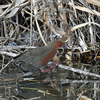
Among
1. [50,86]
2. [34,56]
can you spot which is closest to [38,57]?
[34,56]

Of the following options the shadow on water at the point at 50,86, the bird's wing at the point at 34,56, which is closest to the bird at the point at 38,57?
the bird's wing at the point at 34,56

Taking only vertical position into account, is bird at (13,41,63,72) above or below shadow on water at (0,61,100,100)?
above

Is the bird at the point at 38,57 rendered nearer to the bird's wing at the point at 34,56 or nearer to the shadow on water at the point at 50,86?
the bird's wing at the point at 34,56

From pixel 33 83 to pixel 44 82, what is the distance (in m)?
0.16

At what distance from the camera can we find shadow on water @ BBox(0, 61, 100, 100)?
99.2 inches

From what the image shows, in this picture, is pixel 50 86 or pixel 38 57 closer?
pixel 50 86

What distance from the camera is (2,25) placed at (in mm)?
5566

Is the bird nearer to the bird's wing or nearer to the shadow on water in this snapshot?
the bird's wing

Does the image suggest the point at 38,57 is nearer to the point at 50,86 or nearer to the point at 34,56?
the point at 34,56

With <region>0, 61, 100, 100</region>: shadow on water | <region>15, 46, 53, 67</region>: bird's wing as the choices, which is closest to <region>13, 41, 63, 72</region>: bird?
<region>15, 46, 53, 67</region>: bird's wing

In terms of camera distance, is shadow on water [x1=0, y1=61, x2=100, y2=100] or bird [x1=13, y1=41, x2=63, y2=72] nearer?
shadow on water [x1=0, y1=61, x2=100, y2=100]

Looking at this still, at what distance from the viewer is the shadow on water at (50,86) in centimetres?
252

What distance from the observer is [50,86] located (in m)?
2.94

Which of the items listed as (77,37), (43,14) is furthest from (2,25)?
(77,37)
